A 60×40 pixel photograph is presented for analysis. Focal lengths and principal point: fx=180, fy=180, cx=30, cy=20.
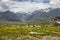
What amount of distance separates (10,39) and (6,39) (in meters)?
2.02

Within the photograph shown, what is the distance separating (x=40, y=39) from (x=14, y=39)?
12.2 meters

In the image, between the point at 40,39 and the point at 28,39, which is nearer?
the point at 28,39

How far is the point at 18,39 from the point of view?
70500mm

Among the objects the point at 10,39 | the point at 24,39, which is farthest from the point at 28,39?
the point at 10,39

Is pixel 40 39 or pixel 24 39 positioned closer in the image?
pixel 24 39

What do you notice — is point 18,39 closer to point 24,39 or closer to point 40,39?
point 24,39

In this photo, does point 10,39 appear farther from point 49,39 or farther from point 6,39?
point 49,39

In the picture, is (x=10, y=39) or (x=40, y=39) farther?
(x=40, y=39)

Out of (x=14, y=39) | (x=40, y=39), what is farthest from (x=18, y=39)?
(x=40, y=39)

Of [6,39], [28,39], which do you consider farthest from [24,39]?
[6,39]

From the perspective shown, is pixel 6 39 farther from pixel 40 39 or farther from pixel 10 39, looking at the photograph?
pixel 40 39

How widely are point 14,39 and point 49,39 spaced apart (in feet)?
48.9

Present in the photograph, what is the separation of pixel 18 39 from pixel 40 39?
428 inches

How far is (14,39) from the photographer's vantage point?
232ft
